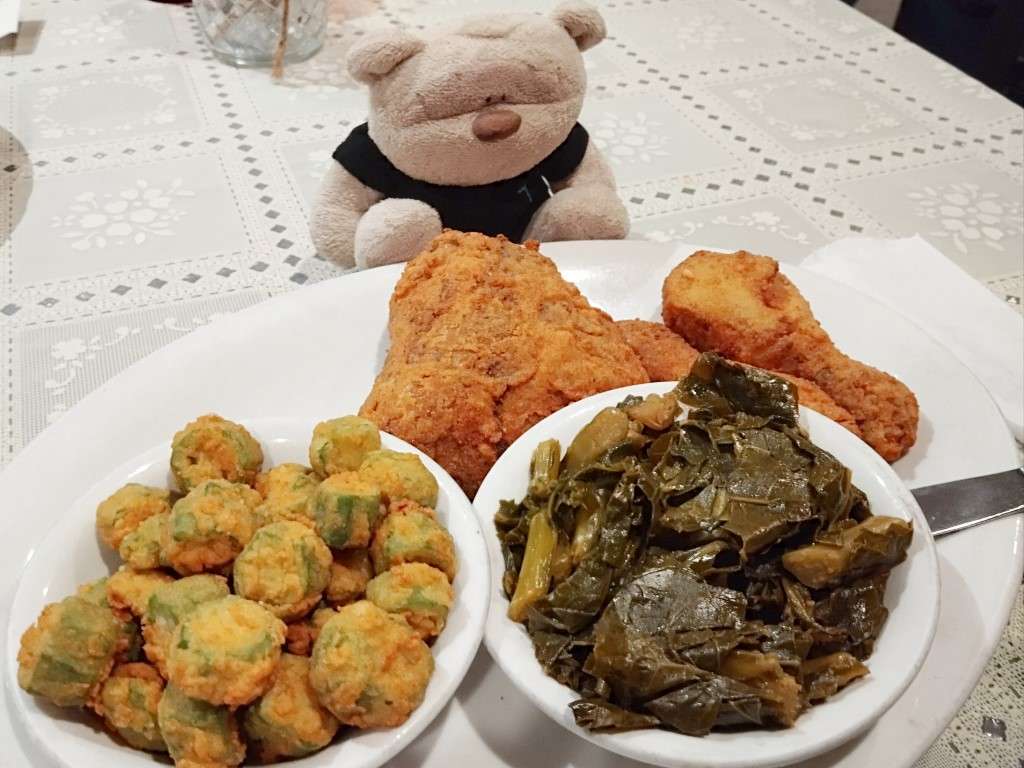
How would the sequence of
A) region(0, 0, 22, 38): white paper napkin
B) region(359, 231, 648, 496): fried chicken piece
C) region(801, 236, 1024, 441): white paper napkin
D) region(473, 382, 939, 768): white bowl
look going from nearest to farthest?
region(473, 382, 939, 768): white bowl, region(359, 231, 648, 496): fried chicken piece, region(801, 236, 1024, 441): white paper napkin, region(0, 0, 22, 38): white paper napkin

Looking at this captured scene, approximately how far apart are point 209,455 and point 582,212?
1.12 meters

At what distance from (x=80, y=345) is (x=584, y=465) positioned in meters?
1.23

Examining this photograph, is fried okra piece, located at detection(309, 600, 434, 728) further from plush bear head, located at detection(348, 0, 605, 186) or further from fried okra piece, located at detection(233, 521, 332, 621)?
plush bear head, located at detection(348, 0, 605, 186)

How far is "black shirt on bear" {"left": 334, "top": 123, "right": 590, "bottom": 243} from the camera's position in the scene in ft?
6.28

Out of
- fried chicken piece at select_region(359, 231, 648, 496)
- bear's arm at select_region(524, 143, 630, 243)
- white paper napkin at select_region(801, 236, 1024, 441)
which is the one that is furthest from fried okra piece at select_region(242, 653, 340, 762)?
white paper napkin at select_region(801, 236, 1024, 441)

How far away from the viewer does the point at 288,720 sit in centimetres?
97

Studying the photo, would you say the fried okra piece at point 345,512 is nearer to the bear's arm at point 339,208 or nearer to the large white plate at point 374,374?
the large white plate at point 374,374

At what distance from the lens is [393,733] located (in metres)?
1.00

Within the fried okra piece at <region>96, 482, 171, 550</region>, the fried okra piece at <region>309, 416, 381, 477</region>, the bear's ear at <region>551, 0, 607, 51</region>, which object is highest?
the bear's ear at <region>551, 0, 607, 51</region>

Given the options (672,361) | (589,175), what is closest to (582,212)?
(589,175)

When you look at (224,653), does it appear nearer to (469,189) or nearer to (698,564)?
(698,564)

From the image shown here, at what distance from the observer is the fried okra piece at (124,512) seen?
3.77 ft

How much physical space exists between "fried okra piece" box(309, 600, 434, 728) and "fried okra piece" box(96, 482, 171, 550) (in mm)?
330

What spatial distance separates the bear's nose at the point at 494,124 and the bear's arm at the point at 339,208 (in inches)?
12.9
